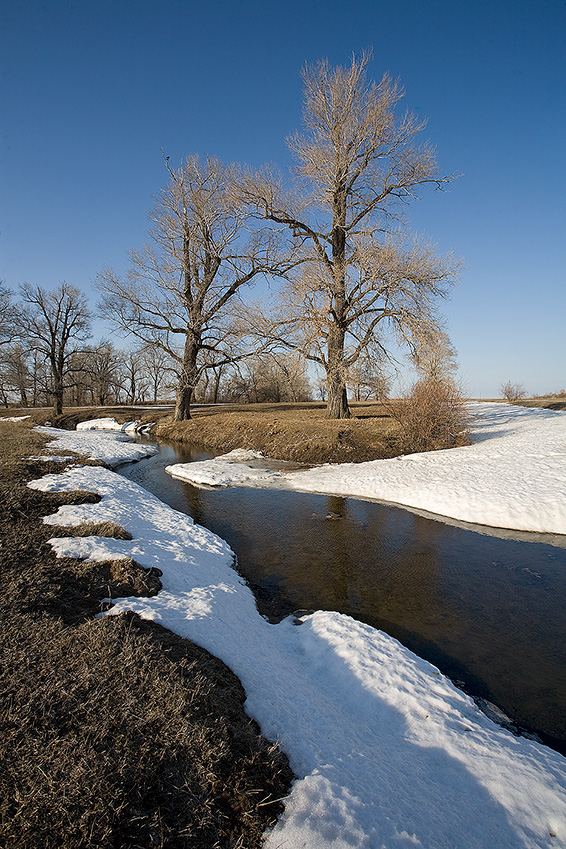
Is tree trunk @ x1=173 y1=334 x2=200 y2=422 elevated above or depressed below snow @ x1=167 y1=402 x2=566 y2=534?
above

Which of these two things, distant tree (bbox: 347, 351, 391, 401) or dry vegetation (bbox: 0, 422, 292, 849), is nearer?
dry vegetation (bbox: 0, 422, 292, 849)

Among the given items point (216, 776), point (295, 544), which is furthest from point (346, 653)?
point (295, 544)

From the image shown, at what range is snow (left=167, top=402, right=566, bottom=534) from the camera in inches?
331

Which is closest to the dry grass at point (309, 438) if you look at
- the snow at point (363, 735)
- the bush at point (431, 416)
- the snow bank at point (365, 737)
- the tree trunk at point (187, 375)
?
the bush at point (431, 416)

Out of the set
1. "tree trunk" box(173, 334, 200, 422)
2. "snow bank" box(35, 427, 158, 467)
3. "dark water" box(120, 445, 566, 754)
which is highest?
"tree trunk" box(173, 334, 200, 422)

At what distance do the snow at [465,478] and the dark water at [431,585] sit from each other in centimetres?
68

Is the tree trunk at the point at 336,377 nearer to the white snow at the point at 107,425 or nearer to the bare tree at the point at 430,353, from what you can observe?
the bare tree at the point at 430,353

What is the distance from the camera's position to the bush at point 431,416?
1450 centimetres

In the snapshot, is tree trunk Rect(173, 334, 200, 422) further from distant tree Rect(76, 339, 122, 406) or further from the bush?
distant tree Rect(76, 339, 122, 406)

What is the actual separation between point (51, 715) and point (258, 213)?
1939cm

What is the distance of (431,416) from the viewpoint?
48.4 feet

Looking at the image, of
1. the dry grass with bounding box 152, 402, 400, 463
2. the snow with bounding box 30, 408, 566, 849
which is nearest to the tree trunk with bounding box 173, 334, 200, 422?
the dry grass with bounding box 152, 402, 400, 463

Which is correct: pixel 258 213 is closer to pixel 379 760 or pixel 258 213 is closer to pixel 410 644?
pixel 410 644

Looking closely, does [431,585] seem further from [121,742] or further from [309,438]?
[309,438]
